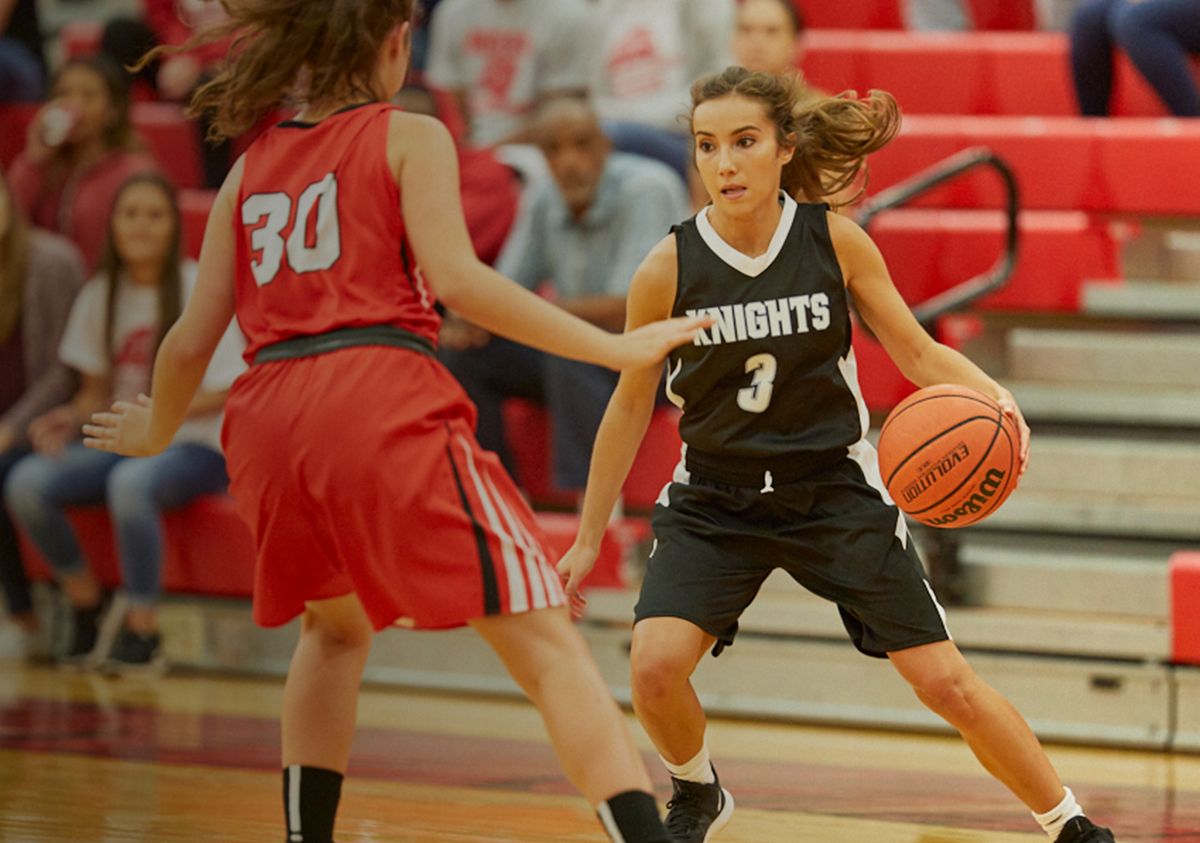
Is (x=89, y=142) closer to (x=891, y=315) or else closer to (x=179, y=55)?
(x=179, y=55)

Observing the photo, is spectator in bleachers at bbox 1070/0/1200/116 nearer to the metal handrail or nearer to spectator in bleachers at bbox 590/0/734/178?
the metal handrail

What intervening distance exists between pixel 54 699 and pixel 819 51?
388 centimetres

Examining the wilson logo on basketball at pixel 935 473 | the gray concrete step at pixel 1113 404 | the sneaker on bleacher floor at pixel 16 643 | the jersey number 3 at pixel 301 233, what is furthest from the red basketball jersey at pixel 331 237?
the sneaker on bleacher floor at pixel 16 643

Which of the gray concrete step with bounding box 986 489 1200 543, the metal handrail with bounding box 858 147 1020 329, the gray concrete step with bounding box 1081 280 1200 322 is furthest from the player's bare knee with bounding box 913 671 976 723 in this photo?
the gray concrete step with bounding box 1081 280 1200 322

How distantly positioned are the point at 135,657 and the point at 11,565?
2.20 ft

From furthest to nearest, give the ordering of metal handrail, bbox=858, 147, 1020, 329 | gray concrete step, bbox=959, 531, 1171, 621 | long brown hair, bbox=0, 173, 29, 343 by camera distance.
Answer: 1. long brown hair, bbox=0, 173, 29, 343
2. metal handrail, bbox=858, 147, 1020, 329
3. gray concrete step, bbox=959, 531, 1171, 621

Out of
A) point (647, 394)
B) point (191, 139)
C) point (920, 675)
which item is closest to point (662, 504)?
point (647, 394)

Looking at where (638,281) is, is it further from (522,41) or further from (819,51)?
(819,51)

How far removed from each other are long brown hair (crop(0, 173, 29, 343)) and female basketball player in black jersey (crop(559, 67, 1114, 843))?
3793mm

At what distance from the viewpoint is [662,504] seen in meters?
3.26

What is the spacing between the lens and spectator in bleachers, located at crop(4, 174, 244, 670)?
5.85 m

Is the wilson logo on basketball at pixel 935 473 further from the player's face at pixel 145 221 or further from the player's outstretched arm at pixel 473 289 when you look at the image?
the player's face at pixel 145 221

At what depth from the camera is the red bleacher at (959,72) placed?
694 centimetres

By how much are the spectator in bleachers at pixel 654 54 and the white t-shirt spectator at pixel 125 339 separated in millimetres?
1701
